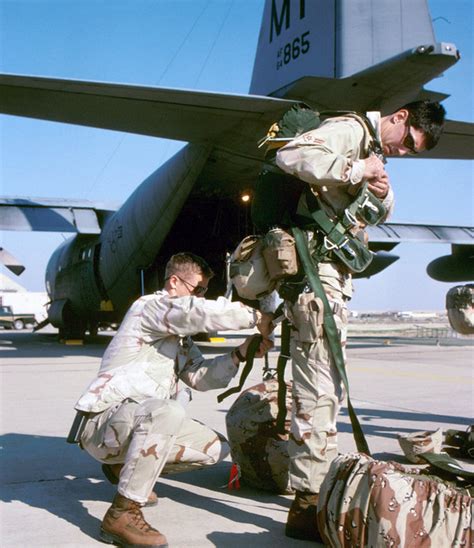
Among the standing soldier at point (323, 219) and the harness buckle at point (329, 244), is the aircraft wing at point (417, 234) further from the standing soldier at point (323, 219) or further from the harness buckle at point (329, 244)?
the harness buckle at point (329, 244)

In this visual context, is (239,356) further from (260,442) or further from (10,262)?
(10,262)

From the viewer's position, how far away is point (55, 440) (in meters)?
4.92

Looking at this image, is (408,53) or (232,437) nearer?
(232,437)

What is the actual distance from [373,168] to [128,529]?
77.3 inches

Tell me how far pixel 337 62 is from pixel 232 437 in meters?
6.69

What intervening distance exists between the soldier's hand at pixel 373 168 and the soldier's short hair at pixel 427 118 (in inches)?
12.5

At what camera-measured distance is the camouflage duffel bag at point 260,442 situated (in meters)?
3.59

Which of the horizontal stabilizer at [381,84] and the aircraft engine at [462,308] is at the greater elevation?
the horizontal stabilizer at [381,84]

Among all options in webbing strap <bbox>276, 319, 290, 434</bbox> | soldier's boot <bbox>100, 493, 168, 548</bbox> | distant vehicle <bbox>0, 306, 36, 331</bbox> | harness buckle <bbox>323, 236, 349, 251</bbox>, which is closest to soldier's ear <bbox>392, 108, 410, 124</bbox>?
harness buckle <bbox>323, 236, 349, 251</bbox>

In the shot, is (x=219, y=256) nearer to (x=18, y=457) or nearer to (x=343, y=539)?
(x=18, y=457)

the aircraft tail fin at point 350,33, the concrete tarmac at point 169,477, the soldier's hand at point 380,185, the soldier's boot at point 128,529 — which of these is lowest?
the concrete tarmac at point 169,477

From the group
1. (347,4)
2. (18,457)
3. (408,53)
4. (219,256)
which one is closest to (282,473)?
(18,457)

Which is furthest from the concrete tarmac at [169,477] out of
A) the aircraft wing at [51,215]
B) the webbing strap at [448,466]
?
the aircraft wing at [51,215]

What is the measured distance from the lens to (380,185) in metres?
3.12
